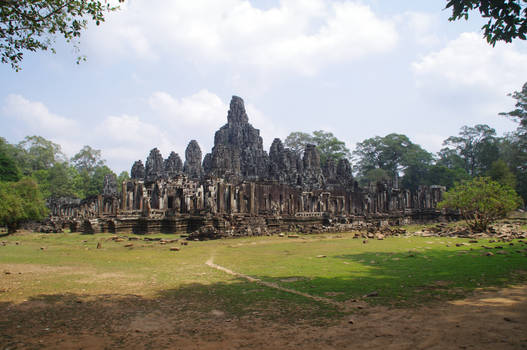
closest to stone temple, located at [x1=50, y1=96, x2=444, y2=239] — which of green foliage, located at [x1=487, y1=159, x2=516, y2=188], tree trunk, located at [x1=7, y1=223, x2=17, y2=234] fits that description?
tree trunk, located at [x1=7, y1=223, x2=17, y2=234]

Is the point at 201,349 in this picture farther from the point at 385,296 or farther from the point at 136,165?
the point at 136,165

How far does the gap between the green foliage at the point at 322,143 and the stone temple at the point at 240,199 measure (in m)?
9.19

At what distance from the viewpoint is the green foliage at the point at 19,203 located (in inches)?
774

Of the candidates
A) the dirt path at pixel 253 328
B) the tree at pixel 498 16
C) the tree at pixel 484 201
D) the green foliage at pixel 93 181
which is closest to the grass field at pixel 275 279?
the dirt path at pixel 253 328

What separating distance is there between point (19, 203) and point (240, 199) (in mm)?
13759

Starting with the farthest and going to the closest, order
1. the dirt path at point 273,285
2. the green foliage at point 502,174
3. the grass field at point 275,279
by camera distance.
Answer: the green foliage at point 502,174 → the grass field at point 275,279 → the dirt path at point 273,285

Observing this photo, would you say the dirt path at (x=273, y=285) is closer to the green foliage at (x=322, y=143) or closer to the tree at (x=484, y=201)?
the tree at (x=484, y=201)

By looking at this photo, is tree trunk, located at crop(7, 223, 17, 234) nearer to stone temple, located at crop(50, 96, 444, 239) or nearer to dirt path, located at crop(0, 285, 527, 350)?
stone temple, located at crop(50, 96, 444, 239)

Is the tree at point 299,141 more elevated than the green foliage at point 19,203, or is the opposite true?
the tree at point 299,141

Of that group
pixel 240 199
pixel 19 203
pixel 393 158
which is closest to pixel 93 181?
pixel 19 203

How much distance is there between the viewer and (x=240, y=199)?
936 inches

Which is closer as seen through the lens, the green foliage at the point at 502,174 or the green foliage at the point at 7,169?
the green foliage at the point at 7,169

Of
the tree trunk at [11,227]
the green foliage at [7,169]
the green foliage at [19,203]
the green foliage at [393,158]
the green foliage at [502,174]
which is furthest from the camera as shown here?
the green foliage at [393,158]

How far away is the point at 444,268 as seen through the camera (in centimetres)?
692
